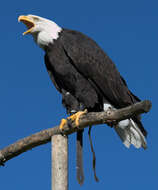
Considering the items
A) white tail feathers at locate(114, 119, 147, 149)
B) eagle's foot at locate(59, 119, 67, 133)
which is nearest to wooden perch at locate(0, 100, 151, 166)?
eagle's foot at locate(59, 119, 67, 133)

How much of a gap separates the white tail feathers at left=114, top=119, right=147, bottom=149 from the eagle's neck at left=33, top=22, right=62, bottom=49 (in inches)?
50.3

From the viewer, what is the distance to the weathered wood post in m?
3.03

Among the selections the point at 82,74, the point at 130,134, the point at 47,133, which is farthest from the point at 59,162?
the point at 130,134

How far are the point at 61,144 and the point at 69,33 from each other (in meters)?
1.59

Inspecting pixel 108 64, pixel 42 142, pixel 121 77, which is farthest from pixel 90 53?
pixel 42 142

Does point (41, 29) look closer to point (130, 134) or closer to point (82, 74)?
point (82, 74)

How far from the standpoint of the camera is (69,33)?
425 centimetres

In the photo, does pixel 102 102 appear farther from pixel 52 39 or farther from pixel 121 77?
pixel 52 39

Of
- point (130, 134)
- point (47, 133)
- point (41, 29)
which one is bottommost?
point (47, 133)

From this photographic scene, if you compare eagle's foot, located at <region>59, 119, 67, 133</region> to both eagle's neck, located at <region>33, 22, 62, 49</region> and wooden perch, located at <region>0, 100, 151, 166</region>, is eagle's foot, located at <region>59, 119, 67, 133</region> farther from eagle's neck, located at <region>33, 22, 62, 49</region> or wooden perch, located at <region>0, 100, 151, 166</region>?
eagle's neck, located at <region>33, 22, 62, 49</region>

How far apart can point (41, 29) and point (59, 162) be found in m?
1.76

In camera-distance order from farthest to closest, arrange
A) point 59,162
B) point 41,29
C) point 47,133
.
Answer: point 41,29
point 47,133
point 59,162

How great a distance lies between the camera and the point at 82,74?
4.05m

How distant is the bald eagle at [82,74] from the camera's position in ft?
13.3
